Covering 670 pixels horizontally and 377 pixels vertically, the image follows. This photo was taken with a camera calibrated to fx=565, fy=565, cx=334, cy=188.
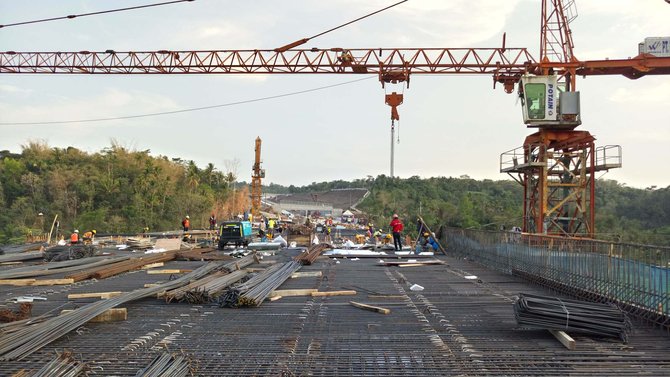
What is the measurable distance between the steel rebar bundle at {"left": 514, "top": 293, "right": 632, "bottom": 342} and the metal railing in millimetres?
1031

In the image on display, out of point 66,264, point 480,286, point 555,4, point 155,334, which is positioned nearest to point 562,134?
point 555,4

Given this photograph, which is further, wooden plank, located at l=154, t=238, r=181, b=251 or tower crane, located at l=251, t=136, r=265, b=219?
tower crane, located at l=251, t=136, r=265, b=219

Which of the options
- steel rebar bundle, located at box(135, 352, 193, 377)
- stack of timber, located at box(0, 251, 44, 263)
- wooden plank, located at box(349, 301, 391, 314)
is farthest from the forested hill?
steel rebar bundle, located at box(135, 352, 193, 377)

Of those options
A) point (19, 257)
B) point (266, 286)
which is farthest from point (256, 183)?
Result: point (266, 286)

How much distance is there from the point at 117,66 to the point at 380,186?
215 feet

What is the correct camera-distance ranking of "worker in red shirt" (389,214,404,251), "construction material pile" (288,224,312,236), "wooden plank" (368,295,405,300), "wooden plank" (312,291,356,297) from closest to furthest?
1. "wooden plank" (368,295,405,300)
2. "wooden plank" (312,291,356,297)
3. "worker in red shirt" (389,214,404,251)
4. "construction material pile" (288,224,312,236)

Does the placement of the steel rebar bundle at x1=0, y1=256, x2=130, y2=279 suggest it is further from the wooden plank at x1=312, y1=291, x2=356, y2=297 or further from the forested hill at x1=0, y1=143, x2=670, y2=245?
the forested hill at x1=0, y1=143, x2=670, y2=245

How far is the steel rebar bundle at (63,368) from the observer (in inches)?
204

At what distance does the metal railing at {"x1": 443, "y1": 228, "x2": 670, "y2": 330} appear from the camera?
25.8 feet

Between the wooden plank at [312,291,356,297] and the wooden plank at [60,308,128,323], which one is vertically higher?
the wooden plank at [312,291,356,297]

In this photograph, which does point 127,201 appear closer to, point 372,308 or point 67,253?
point 67,253

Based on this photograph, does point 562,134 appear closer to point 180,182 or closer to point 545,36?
point 545,36

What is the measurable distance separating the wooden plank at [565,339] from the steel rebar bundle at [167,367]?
4.22 meters

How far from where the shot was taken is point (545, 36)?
34.8m
